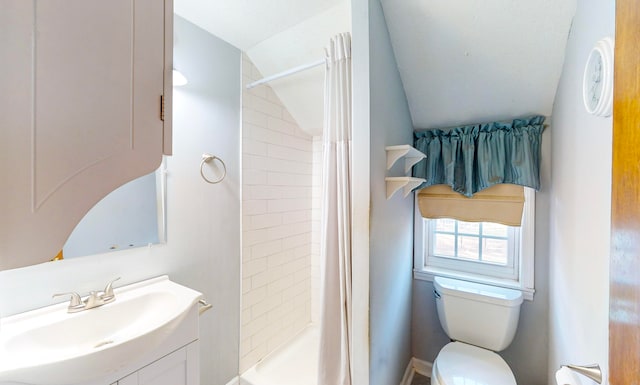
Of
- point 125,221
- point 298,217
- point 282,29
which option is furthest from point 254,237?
A: point 282,29

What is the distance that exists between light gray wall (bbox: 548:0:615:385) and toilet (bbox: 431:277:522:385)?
8.9 inches

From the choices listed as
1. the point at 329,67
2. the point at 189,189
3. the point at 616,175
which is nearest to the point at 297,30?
the point at 329,67

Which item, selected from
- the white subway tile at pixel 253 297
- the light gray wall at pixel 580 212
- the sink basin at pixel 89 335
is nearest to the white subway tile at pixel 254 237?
the white subway tile at pixel 253 297

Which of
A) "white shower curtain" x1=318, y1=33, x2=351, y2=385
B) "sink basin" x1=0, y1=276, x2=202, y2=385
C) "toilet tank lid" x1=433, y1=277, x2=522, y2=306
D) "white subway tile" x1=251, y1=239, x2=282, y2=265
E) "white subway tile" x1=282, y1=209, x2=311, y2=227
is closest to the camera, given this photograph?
"sink basin" x1=0, y1=276, x2=202, y2=385

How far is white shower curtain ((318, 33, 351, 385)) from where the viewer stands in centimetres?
137

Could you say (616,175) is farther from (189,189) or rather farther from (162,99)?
(189,189)

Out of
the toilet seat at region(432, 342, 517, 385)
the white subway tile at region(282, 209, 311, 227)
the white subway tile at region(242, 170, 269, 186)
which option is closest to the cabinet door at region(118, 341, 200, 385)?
the white subway tile at region(242, 170, 269, 186)

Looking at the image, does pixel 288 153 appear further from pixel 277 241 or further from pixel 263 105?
pixel 277 241

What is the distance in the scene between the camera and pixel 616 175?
0.43 m

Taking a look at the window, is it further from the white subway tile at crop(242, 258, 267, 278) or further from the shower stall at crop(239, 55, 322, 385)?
the white subway tile at crop(242, 258, 267, 278)

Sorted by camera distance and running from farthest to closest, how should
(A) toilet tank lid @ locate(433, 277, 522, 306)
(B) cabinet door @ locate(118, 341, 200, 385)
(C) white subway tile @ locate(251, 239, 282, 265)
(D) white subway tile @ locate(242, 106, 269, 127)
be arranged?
(C) white subway tile @ locate(251, 239, 282, 265), (D) white subway tile @ locate(242, 106, 269, 127), (A) toilet tank lid @ locate(433, 277, 522, 306), (B) cabinet door @ locate(118, 341, 200, 385)

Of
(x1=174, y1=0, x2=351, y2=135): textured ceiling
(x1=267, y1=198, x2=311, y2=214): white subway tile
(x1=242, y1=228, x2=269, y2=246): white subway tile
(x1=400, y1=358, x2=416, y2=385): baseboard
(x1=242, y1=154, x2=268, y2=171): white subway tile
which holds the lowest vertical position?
(x1=400, y1=358, x2=416, y2=385): baseboard

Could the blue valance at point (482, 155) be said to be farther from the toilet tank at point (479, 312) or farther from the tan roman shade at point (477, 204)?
the toilet tank at point (479, 312)

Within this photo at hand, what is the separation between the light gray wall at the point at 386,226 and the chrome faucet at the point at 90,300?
1198 millimetres
